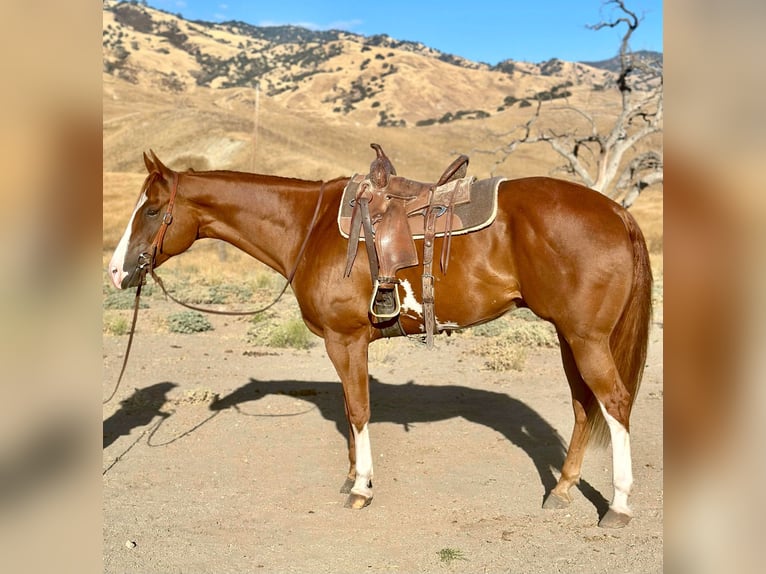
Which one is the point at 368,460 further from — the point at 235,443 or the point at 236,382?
Result: the point at 236,382

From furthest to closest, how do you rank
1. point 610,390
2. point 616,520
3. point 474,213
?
1. point 474,213
2. point 616,520
3. point 610,390

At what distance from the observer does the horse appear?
14.6 ft

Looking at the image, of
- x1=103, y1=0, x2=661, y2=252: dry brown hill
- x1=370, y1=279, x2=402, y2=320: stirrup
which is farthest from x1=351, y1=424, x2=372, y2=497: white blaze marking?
x1=103, y1=0, x2=661, y2=252: dry brown hill

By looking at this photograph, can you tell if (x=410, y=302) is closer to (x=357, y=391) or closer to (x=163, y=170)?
(x=357, y=391)

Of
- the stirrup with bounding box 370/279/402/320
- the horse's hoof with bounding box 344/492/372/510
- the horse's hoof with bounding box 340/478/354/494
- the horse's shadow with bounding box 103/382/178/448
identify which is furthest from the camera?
the horse's shadow with bounding box 103/382/178/448

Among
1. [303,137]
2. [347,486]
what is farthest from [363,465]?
[303,137]

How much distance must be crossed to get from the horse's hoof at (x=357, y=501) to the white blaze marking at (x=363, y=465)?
3 centimetres

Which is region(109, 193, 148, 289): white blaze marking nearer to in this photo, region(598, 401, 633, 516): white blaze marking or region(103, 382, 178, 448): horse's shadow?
region(103, 382, 178, 448): horse's shadow

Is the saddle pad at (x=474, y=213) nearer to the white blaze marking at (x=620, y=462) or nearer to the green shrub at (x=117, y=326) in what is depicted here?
the white blaze marking at (x=620, y=462)

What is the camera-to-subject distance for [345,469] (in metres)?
5.98

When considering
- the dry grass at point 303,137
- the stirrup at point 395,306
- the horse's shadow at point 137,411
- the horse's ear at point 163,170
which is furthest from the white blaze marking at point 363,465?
the dry grass at point 303,137

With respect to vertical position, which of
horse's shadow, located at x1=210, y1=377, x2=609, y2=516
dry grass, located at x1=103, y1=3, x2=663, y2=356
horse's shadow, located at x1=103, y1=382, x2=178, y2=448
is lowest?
horse's shadow, located at x1=103, y1=382, x2=178, y2=448

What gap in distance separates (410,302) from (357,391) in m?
0.79

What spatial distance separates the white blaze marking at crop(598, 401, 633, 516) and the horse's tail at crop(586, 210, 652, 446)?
225mm
